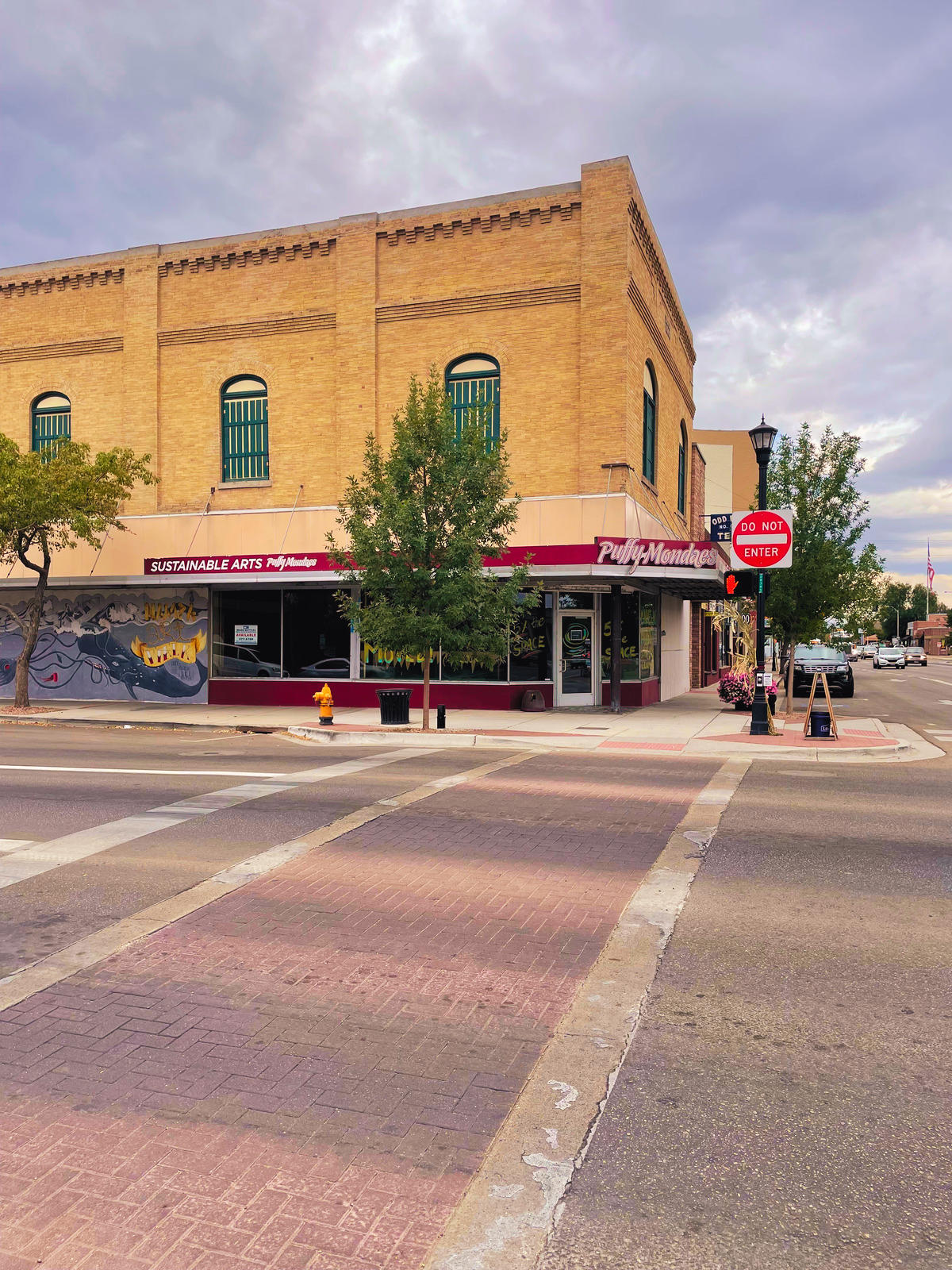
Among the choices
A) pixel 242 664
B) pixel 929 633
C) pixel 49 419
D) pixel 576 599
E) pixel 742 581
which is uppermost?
pixel 49 419

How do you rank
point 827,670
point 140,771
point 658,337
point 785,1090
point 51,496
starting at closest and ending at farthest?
point 785,1090
point 140,771
point 51,496
point 658,337
point 827,670

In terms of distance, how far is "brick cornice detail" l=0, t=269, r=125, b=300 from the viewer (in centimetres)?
2481

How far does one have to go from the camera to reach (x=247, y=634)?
2338 centimetres

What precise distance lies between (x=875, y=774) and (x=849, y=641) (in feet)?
33.0

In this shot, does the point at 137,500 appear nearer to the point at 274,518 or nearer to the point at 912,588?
the point at 274,518

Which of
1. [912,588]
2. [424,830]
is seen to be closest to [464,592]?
[424,830]

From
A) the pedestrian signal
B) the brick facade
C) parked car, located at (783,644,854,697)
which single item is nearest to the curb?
the pedestrian signal

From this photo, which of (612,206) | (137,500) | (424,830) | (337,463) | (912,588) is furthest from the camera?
(912,588)

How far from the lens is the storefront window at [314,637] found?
2266 centimetres

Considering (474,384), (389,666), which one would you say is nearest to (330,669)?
(389,666)

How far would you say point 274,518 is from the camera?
23062mm

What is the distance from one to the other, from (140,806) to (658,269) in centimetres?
2074

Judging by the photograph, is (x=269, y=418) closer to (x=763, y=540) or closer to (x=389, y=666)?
(x=389, y=666)

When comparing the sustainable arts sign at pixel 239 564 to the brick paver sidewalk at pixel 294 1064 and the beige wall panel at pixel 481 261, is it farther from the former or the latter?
the brick paver sidewalk at pixel 294 1064
